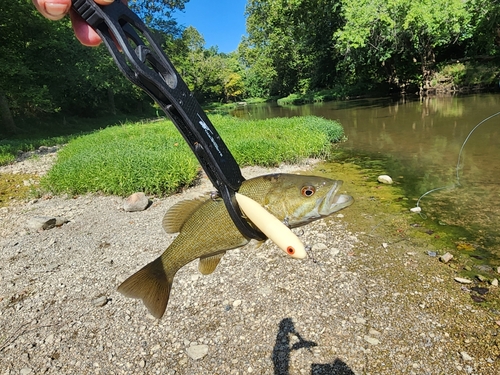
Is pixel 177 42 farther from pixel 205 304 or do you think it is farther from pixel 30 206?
pixel 205 304

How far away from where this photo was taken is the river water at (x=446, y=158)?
7076mm

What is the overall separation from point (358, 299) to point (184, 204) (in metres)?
3.69

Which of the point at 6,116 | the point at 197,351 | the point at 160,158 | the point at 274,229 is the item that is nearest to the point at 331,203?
the point at 274,229

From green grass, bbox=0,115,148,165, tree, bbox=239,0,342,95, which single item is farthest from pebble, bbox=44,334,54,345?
tree, bbox=239,0,342,95

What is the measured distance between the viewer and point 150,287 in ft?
6.29

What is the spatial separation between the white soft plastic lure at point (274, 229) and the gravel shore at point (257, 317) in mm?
3068

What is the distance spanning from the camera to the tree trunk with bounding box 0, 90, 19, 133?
897 inches

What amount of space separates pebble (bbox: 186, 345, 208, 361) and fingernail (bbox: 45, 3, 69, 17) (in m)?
3.78

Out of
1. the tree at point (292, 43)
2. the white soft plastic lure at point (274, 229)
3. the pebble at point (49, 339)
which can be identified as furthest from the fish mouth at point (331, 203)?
the tree at point (292, 43)

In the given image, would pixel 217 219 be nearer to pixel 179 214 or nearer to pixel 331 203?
pixel 179 214

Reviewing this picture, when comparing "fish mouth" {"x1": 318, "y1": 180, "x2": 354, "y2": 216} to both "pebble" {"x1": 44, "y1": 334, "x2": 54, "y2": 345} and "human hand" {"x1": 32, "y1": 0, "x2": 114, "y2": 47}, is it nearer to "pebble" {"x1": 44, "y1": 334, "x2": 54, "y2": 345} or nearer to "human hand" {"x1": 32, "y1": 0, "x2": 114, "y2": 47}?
"human hand" {"x1": 32, "y1": 0, "x2": 114, "y2": 47}

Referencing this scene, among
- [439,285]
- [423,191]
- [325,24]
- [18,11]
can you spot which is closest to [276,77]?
[325,24]

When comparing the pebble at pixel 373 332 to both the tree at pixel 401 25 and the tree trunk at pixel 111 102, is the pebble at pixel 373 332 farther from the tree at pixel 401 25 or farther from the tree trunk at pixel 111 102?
the tree trunk at pixel 111 102

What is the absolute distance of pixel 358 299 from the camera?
4.70 meters
